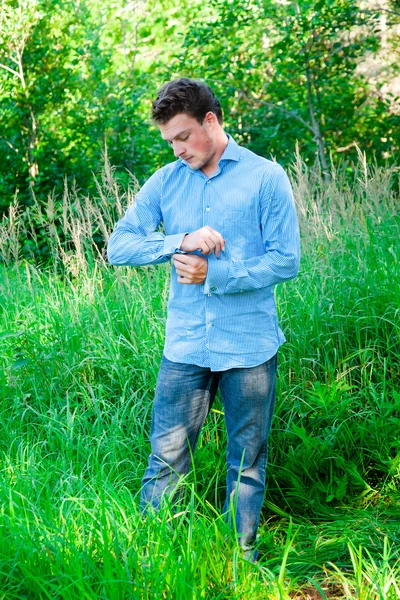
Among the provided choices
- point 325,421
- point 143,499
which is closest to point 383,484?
→ point 325,421

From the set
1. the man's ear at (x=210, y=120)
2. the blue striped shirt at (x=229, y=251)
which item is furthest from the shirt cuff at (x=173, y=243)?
the man's ear at (x=210, y=120)

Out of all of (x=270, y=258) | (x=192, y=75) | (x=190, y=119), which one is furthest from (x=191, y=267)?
(x=192, y=75)

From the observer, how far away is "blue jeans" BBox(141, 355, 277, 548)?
2.91m

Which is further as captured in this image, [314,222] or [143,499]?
[314,222]

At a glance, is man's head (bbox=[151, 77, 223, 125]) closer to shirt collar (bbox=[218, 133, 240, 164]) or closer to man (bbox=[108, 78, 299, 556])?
man (bbox=[108, 78, 299, 556])

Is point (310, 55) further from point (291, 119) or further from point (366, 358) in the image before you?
point (366, 358)

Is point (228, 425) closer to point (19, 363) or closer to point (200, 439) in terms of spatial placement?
point (200, 439)

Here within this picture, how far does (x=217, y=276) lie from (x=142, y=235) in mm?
456

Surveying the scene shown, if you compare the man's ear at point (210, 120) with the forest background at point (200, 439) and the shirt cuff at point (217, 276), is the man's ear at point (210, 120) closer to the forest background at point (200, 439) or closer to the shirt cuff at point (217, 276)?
the shirt cuff at point (217, 276)

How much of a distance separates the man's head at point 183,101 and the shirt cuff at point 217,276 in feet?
1.71

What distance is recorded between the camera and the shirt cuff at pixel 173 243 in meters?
2.80

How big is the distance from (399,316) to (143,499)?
189cm

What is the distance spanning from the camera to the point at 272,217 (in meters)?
2.81

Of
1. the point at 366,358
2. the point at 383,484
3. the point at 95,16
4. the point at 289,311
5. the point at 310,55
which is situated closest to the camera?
the point at 383,484
